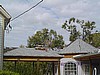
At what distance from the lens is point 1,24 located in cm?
1920

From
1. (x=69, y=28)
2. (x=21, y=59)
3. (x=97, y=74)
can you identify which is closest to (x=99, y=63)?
(x=97, y=74)

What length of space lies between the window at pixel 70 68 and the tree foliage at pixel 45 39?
27.4 m

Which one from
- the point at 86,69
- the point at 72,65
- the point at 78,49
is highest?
the point at 78,49

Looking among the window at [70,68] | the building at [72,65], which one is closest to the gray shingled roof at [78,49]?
the building at [72,65]

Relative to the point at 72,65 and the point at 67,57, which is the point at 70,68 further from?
the point at 67,57

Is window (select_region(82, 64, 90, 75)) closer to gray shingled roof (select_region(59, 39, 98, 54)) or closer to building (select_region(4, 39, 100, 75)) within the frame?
building (select_region(4, 39, 100, 75))

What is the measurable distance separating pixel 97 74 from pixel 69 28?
97.6 feet

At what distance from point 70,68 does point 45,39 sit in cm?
3085

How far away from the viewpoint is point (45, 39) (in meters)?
58.5

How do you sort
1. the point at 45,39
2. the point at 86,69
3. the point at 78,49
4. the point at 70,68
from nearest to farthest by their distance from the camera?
1. the point at 86,69
2. the point at 70,68
3. the point at 78,49
4. the point at 45,39

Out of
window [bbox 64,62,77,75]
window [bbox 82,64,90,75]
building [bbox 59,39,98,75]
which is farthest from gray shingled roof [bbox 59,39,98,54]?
window [bbox 82,64,90,75]

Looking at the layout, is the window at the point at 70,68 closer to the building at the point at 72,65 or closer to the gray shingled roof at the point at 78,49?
the building at the point at 72,65

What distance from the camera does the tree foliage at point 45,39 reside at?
5656cm

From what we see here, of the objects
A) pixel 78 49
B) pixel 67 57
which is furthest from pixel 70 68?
pixel 78 49
